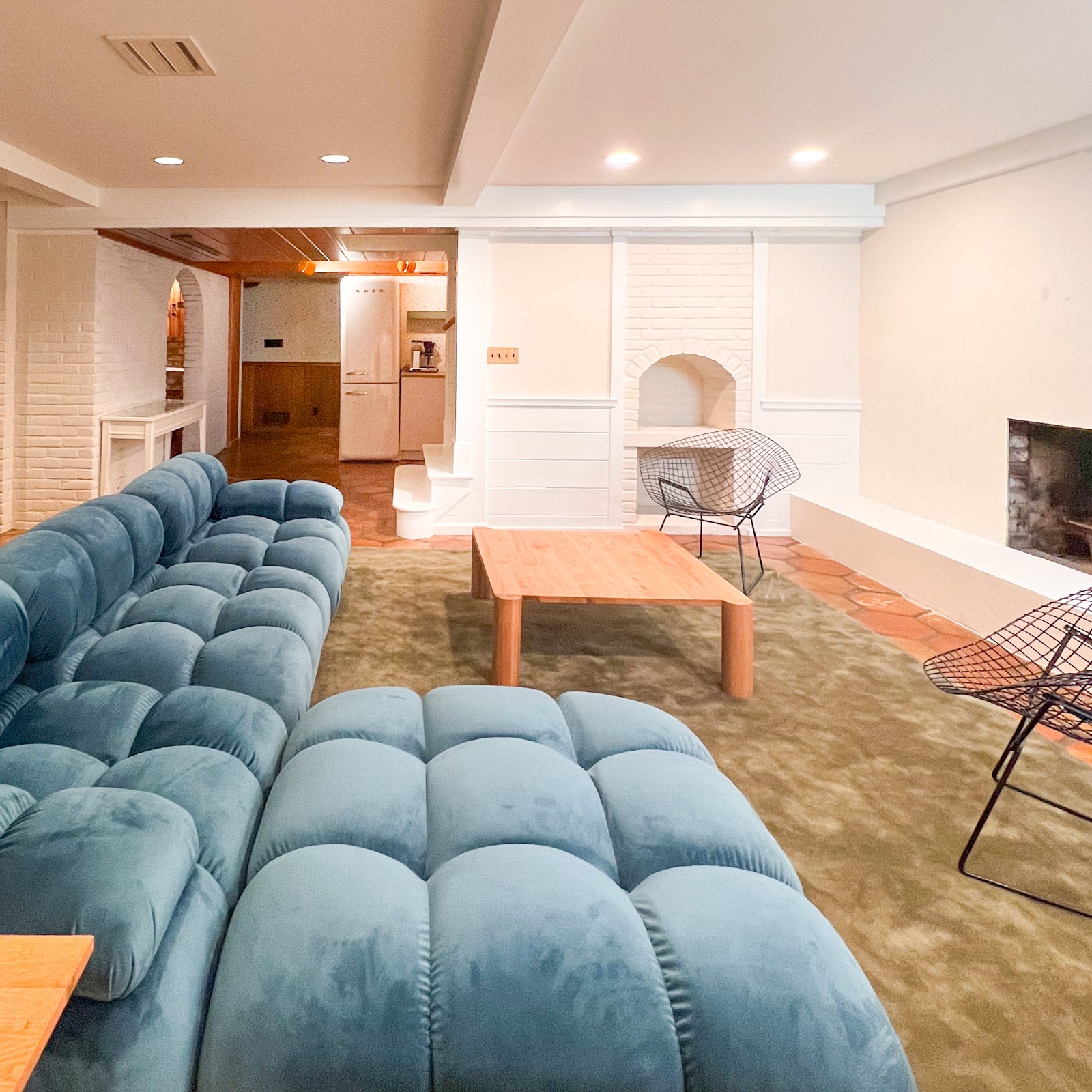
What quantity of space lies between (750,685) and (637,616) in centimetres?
122

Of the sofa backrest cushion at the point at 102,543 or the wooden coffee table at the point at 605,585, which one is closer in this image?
the sofa backrest cushion at the point at 102,543

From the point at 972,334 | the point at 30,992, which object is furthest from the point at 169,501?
the point at 972,334

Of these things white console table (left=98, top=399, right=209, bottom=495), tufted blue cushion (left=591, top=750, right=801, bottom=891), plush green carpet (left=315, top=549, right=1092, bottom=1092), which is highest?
white console table (left=98, top=399, right=209, bottom=495)

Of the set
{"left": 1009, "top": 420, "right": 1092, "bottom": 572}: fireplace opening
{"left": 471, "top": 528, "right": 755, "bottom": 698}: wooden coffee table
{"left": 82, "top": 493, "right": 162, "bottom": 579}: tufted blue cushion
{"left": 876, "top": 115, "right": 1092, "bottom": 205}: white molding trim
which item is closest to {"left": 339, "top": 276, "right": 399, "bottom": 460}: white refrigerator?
{"left": 876, "top": 115, "right": 1092, "bottom": 205}: white molding trim

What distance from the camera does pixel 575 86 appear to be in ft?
14.1

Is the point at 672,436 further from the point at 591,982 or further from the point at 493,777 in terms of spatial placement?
the point at 591,982

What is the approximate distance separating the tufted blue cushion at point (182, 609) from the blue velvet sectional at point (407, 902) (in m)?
0.51

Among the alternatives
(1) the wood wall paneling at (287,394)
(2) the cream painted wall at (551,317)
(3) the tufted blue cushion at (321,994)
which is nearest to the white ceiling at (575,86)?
(2) the cream painted wall at (551,317)

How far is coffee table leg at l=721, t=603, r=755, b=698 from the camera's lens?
11.6 feet

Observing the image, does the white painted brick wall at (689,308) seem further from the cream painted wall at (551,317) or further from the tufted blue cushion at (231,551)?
the tufted blue cushion at (231,551)

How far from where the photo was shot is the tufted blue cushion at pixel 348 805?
1461mm

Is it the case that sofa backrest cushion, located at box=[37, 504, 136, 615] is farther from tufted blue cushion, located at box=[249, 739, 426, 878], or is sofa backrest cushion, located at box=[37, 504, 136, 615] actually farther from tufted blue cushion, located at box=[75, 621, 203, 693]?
tufted blue cushion, located at box=[249, 739, 426, 878]

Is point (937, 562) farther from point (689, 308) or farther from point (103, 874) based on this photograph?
point (103, 874)

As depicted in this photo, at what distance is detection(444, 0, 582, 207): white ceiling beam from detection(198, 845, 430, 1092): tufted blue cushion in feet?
8.76
